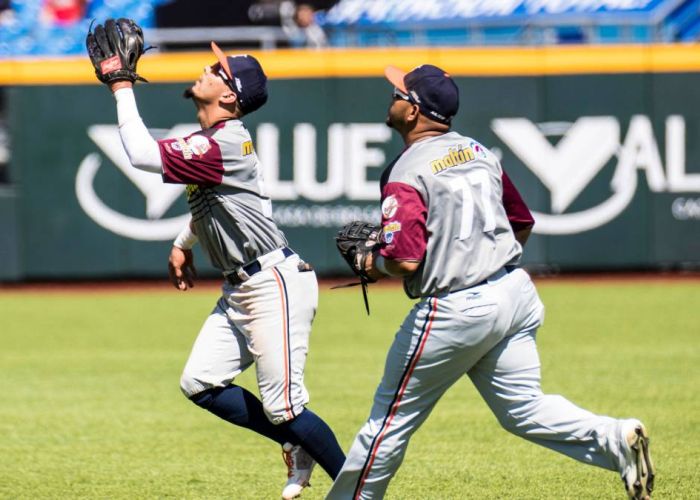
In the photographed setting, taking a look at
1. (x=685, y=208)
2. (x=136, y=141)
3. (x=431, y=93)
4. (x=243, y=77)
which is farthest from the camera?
(x=685, y=208)

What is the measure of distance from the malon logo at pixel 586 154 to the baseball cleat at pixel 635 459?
1018 centimetres

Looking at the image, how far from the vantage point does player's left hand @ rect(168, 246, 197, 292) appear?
5.86 metres

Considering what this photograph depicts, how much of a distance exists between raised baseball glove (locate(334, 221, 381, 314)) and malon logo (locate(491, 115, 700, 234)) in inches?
393

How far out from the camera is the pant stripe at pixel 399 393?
182 inches

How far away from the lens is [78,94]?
1474cm

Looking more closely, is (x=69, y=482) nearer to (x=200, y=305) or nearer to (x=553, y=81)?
(x=200, y=305)

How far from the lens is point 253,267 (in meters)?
5.38

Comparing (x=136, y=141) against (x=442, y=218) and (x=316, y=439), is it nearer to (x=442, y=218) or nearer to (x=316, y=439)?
(x=442, y=218)

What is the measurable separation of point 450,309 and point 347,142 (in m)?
10.3

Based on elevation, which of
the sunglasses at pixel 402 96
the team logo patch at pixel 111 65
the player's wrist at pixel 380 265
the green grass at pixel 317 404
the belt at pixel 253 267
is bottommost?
the green grass at pixel 317 404

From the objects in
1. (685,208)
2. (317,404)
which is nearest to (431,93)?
(317,404)

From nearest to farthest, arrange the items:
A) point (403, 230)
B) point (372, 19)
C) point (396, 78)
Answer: point (403, 230)
point (396, 78)
point (372, 19)

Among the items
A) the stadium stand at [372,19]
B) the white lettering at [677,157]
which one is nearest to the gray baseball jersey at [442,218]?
the white lettering at [677,157]

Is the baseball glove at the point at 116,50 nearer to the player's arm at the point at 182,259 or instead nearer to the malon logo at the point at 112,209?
the player's arm at the point at 182,259
